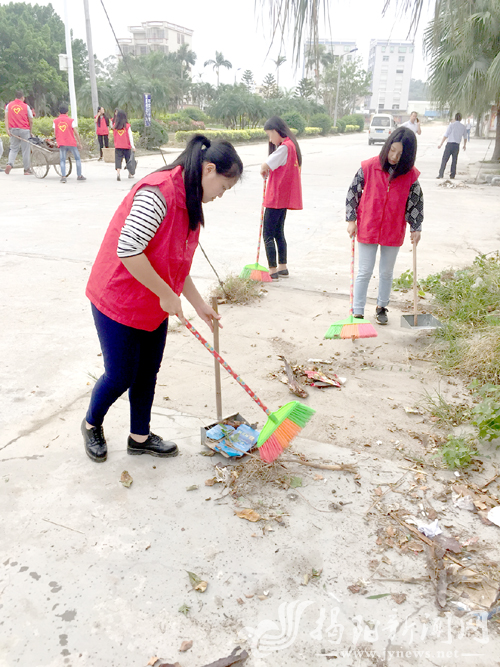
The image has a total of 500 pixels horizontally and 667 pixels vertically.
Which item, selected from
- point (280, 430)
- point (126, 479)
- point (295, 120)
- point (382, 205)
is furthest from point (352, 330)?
point (295, 120)

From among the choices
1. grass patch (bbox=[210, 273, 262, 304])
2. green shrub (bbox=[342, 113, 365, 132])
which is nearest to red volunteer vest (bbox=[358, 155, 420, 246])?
grass patch (bbox=[210, 273, 262, 304])

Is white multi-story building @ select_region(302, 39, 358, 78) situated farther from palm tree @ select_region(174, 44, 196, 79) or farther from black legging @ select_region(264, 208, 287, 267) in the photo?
palm tree @ select_region(174, 44, 196, 79)

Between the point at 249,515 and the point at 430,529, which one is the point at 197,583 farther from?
the point at 430,529

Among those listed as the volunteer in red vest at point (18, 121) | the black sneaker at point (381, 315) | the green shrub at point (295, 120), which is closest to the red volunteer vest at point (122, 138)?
the volunteer in red vest at point (18, 121)

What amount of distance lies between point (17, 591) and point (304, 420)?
154cm

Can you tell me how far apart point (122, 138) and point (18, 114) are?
2406 millimetres

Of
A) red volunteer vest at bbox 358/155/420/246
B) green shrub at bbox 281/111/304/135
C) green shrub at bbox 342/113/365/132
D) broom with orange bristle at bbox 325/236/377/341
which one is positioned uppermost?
green shrub at bbox 342/113/365/132

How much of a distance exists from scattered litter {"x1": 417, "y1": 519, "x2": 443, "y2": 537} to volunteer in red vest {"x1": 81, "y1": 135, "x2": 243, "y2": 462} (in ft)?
4.74

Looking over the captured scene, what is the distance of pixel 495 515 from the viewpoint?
8.02 ft

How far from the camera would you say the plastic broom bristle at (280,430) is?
106 inches

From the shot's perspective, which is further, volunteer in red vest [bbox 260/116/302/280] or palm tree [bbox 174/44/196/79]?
palm tree [bbox 174/44/196/79]

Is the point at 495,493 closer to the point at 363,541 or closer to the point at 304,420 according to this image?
the point at 363,541

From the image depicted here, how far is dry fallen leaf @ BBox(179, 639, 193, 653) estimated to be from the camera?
181 centimetres

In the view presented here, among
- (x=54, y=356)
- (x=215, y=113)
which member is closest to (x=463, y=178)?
(x=54, y=356)
